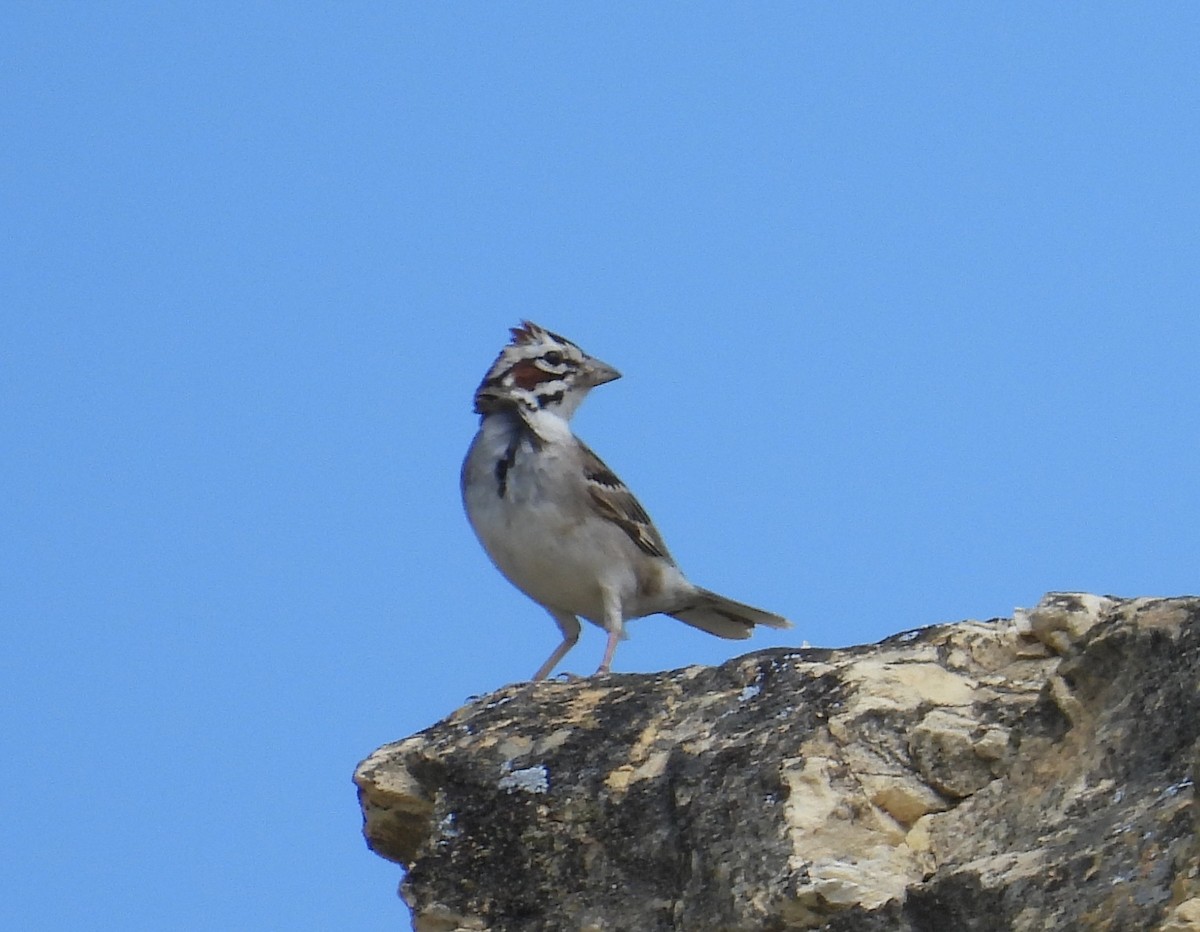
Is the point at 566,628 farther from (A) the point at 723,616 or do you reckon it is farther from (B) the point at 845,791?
(B) the point at 845,791

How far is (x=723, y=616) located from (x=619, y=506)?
3.61ft

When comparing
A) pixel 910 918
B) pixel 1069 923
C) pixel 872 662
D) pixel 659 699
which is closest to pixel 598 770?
pixel 659 699

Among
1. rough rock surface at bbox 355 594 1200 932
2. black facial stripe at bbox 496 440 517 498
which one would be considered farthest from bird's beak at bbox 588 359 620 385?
rough rock surface at bbox 355 594 1200 932

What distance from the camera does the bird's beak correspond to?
38.8ft

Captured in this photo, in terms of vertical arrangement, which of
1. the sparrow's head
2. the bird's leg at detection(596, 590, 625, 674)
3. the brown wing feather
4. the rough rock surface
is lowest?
the rough rock surface

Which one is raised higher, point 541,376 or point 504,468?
point 541,376

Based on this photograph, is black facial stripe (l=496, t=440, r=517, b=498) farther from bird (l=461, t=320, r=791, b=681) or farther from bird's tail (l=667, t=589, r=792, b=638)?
bird's tail (l=667, t=589, r=792, b=638)

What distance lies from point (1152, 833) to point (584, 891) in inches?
81.4

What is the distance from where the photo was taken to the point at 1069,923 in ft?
15.3

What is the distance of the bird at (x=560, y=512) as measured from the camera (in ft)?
36.3

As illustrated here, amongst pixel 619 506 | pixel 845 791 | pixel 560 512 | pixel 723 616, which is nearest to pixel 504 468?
pixel 560 512

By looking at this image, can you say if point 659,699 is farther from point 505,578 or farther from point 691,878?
point 505,578

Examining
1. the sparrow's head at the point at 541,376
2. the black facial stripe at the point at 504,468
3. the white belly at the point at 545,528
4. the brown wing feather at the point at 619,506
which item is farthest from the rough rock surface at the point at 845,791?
the sparrow's head at the point at 541,376

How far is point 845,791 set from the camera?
5.71 metres
